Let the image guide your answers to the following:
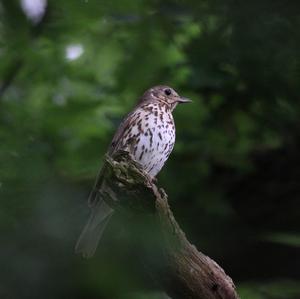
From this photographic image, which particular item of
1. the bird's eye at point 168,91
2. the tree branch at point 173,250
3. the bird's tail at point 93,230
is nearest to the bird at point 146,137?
the bird's tail at point 93,230

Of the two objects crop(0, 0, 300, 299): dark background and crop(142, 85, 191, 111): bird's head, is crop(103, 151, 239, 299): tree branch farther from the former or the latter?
crop(142, 85, 191, 111): bird's head

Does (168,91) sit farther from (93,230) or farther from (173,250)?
(173,250)

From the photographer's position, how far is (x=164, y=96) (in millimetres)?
5652

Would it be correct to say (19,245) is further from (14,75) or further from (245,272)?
(14,75)

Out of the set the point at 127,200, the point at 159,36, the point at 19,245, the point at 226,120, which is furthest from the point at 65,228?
the point at 226,120

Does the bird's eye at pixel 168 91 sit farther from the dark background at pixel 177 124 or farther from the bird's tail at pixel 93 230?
the bird's tail at pixel 93 230

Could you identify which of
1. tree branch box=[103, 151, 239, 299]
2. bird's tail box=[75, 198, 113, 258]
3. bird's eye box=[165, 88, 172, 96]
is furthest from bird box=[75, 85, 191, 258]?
tree branch box=[103, 151, 239, 299]

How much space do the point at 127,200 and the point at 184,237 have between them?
32 cm

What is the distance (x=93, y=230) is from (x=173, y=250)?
959 mm

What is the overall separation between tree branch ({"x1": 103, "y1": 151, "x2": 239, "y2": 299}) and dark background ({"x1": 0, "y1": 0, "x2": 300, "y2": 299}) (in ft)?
0.49

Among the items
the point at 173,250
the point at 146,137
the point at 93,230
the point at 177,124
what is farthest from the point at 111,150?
the point at 177,124

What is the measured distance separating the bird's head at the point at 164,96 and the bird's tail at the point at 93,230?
1.05 m

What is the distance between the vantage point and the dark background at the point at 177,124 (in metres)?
2.87

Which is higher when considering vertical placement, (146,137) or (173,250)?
(146,137)
